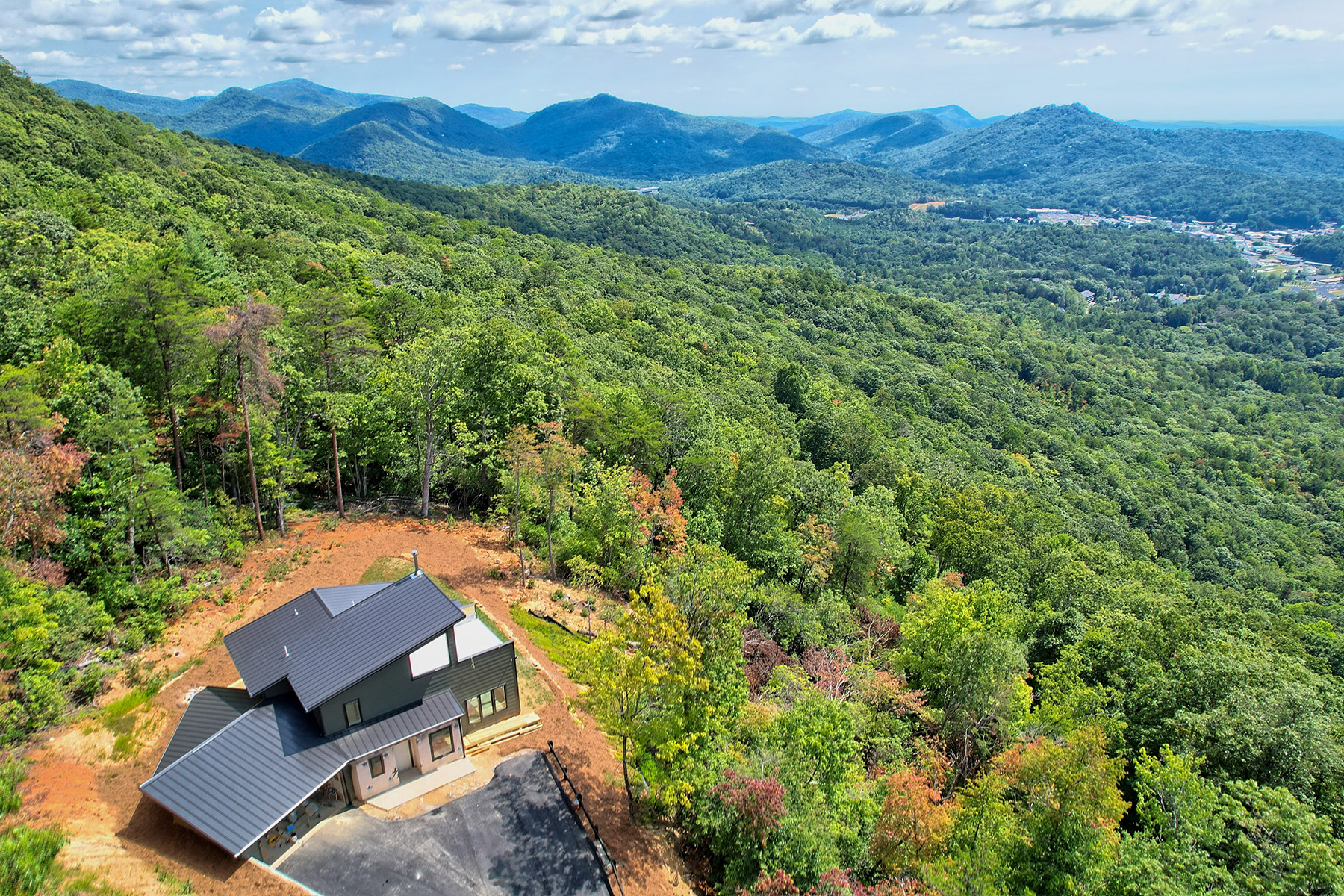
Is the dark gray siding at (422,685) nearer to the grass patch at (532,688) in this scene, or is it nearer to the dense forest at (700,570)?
the grass patch at (532,688)

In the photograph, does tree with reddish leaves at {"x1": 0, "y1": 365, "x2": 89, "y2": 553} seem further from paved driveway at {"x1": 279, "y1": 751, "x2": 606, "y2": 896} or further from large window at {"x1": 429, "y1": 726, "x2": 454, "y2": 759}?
large window at {"x1": 429, "y1": 726, "x2": 454, "y2": 759}

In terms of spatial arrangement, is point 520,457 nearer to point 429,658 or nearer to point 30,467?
point 429,658

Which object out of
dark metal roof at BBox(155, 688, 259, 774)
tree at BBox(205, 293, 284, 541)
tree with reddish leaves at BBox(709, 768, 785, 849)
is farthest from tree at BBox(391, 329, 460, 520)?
tree with reddish leaves at BBox(709, 768, 785, 849)

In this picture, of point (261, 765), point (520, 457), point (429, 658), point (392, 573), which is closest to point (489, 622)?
point (429, 658)

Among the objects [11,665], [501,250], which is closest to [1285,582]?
[11,665]

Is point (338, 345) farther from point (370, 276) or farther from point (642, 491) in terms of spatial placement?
point (370, 276)

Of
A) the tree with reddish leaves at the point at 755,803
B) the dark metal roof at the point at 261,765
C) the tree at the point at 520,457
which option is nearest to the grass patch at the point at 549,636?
the tree at the point at 520,457
